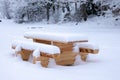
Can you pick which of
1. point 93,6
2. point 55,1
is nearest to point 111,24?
point 93,6

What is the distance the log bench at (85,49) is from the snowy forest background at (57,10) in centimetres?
1719

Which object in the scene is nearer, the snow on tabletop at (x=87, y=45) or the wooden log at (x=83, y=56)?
the snow on tabletop at (x=87, y=45)

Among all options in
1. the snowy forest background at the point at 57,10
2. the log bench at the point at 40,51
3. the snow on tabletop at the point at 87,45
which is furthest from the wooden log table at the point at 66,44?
the snowy forest background at the point at 57,10

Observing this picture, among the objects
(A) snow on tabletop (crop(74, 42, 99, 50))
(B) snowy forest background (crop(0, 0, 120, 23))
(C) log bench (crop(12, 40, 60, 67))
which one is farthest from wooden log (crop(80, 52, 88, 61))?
(B) snowy forest background (crop(0, 0, 120, 23))

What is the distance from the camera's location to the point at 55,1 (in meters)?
35.5

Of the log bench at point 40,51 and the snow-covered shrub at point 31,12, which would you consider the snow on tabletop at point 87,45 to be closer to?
the log bench at point 40,51

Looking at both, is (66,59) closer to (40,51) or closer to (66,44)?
(66,44)

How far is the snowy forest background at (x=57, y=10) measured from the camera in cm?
2947

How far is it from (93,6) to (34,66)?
24170 millimetres

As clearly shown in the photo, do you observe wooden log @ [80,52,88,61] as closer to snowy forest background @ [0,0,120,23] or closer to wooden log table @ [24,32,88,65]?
wooden log table @ [24,32,88,65]

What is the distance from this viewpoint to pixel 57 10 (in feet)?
121

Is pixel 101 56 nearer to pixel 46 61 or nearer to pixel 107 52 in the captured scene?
pixel 107 52

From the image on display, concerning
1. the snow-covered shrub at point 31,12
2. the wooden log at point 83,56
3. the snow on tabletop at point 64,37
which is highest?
the snow on tabletop at point 64,37

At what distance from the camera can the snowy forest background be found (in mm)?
29473
